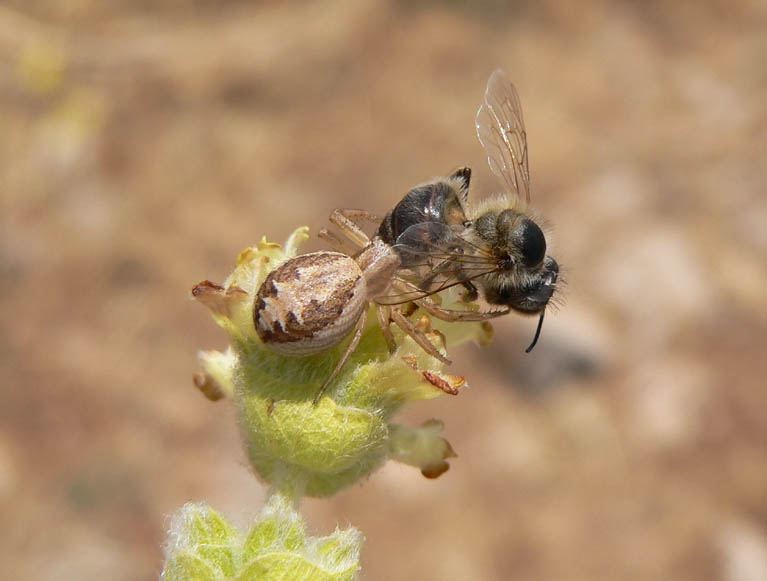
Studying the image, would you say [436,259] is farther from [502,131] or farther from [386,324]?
[502,131]

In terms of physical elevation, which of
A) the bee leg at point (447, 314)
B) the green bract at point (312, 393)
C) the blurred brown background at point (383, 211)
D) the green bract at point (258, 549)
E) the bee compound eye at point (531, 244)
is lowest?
the blurred brown background at point (383, 211)

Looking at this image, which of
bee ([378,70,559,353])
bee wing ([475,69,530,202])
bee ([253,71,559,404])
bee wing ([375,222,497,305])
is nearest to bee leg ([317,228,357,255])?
bee ([253,71,559,404])

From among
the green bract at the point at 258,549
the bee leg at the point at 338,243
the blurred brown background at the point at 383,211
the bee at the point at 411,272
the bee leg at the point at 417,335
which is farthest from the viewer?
the blurred brown background at the point at 383,211

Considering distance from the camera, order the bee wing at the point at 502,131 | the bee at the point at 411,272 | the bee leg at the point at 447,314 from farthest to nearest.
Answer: the bee wing at the point at 502,131 → the bee leg at the point at 447,314 → the bee at the point at 411,272

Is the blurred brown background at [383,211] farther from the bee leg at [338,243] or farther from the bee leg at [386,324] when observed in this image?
the bee leg at [386,324]

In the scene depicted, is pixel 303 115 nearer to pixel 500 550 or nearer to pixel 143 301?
pixel 143 301

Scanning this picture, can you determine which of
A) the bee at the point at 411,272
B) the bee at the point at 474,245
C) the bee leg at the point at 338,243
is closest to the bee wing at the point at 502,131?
the bee at the point at 411,272

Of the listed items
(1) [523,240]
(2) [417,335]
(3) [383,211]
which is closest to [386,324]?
(2) [417,335]
